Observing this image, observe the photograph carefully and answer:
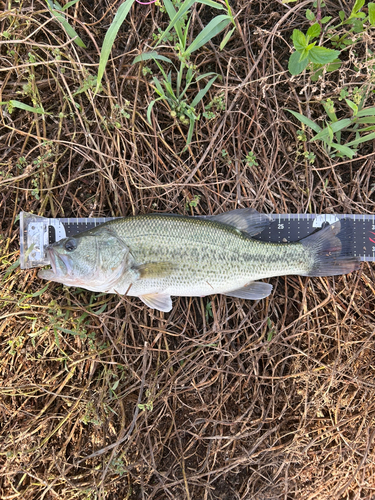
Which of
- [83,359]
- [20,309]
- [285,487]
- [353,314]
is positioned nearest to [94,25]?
[20,309]

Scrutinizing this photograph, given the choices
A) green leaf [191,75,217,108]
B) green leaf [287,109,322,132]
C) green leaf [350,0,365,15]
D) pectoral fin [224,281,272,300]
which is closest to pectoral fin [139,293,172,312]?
pectoral fin [224,281,272,300]

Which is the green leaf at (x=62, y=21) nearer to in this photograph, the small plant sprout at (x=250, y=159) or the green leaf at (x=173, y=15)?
the green leaf at (x=173, y=15)

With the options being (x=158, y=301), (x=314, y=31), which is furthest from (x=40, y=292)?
(x=314, y=31)

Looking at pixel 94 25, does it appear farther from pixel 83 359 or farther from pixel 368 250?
pixel 368 250

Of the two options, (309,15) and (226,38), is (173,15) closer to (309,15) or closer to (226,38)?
(226,38)

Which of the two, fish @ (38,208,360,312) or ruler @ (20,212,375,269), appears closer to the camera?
fish @ (38,208,360,312)

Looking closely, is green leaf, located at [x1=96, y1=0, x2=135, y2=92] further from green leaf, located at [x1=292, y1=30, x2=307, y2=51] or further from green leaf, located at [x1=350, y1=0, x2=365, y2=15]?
green leaf, located at [x1=350, y1=0, x2=365, y2=15]
